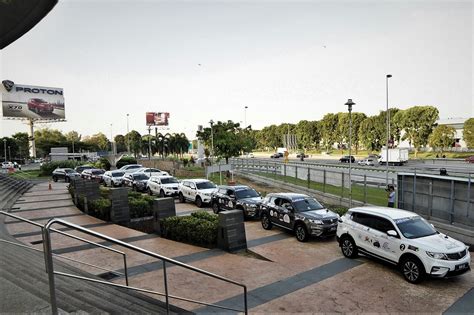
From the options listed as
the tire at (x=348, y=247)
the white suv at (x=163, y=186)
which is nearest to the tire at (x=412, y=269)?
the tire at (x=348, y=247)

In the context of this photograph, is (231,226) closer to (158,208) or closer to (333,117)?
(158,208)

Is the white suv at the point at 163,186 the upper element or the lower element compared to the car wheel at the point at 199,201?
upper

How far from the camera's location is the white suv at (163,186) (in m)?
23.5

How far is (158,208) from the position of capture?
14492mm

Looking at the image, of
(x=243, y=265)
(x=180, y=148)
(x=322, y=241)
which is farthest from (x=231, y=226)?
(x=180, y=148)

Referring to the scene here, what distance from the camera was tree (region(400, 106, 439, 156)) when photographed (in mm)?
58094

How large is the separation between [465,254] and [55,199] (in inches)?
978

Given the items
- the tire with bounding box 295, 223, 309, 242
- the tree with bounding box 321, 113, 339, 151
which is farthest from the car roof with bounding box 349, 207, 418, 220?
the tree with bounding box 321, 113, 339, 151

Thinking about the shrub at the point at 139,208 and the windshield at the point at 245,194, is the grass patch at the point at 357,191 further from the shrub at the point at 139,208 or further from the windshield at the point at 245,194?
the shrub at the point at 139,208

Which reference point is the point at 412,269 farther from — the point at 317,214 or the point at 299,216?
the point at 299,216

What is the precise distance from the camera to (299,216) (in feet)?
44.2

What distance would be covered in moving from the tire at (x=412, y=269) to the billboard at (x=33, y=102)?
2959 inches

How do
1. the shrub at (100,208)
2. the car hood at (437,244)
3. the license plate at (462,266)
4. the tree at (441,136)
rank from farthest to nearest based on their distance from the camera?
the tree at (441,136) → the shrub at (100,208) → the car hood at (437,244) → the license plate at (462,266)

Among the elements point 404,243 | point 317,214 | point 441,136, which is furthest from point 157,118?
point 404,243
